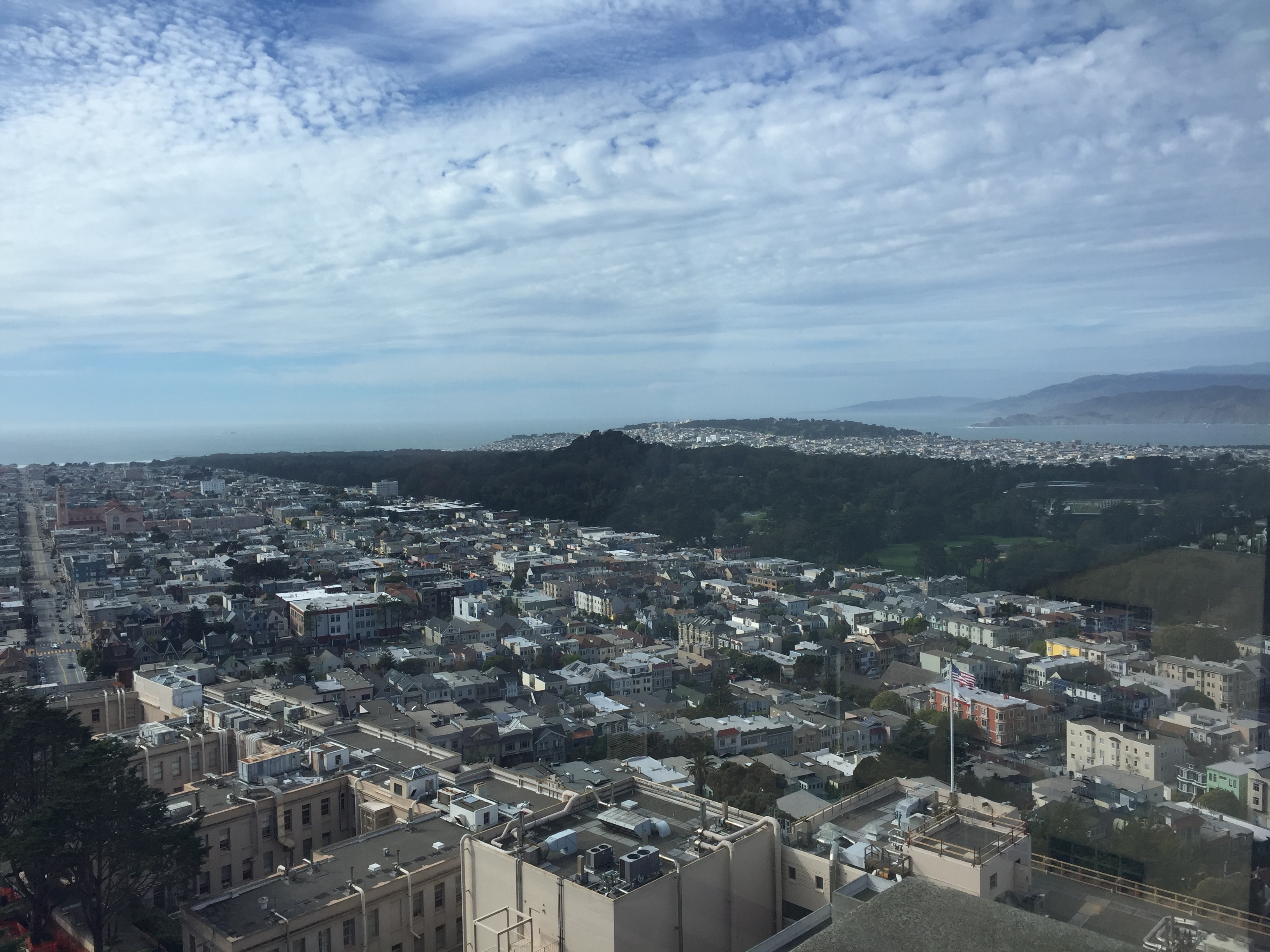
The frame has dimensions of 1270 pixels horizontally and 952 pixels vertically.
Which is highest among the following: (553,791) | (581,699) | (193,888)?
(553,791)

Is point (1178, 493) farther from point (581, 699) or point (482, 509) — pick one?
point (482, 509)

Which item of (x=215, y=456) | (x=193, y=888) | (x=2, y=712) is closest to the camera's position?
(x=193, y=888)

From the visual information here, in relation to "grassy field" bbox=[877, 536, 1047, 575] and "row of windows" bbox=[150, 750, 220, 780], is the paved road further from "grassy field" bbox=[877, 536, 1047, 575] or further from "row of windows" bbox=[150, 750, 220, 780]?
"grassy field" bbox=[877, 536, 1047, 575]

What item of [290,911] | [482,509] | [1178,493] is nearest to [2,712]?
[290,911]

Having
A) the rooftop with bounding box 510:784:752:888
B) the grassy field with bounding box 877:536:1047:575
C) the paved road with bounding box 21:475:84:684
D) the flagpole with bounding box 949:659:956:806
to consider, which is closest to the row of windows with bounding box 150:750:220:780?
the rooftop with bounding box 510:784:752:888

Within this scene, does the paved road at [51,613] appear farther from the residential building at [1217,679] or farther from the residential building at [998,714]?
the residential building at [1217,679]

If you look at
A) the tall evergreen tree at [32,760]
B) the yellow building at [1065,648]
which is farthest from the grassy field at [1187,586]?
the tall evergreen tree at [32,760]

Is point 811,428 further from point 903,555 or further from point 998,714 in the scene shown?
point 998,714
